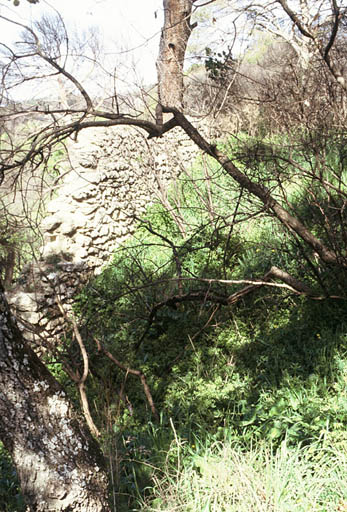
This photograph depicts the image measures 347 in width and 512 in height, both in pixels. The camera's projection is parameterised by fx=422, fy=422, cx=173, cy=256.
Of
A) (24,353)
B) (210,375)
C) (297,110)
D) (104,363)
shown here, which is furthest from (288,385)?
(297,110)

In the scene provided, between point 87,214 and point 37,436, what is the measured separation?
217 inches

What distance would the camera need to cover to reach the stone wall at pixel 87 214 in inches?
240

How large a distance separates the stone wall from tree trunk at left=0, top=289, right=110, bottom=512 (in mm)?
3885

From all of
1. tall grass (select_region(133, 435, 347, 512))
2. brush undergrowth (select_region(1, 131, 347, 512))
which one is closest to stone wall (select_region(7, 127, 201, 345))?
brush undergrowth (select_region(1, 131, 347, 512))

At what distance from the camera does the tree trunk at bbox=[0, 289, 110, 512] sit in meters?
1.96

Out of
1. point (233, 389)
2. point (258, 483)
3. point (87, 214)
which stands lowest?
point (258, 483)

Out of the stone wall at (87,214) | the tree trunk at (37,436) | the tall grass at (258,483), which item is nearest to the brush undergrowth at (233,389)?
the tall grass at (258,483)

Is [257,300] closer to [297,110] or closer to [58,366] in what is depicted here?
[58,366]

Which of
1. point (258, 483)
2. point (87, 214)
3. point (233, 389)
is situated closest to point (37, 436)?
point (258, 483)

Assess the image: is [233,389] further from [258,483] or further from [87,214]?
[87,214]

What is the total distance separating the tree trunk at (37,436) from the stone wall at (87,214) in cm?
388

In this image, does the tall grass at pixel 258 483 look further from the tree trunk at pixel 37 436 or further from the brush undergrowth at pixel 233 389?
the tree trunk at pixel 37 436

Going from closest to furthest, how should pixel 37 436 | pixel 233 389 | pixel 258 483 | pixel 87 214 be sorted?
pixel 37 436, pixel 258 483, pixel 233 389, pixel 87 214

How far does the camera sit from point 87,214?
23.6 feet
